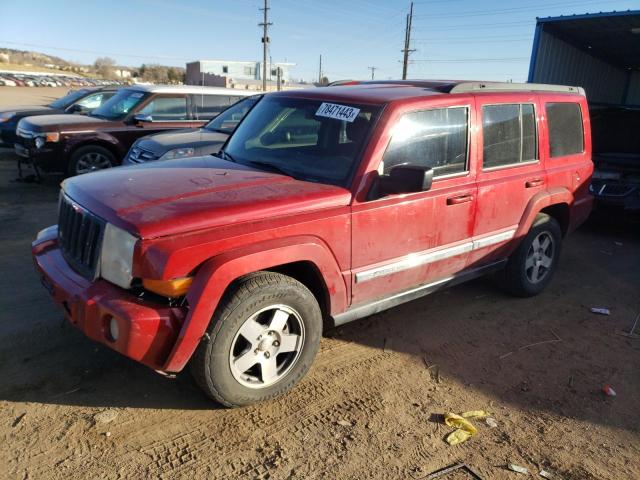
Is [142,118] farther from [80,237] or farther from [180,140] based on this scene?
[80,237]

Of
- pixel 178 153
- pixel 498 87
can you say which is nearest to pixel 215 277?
pixel 498 87

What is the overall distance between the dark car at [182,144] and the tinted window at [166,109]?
4.60 ft

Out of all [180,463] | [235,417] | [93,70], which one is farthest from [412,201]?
[93,70]

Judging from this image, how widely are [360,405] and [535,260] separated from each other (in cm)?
269

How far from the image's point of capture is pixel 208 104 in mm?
9156

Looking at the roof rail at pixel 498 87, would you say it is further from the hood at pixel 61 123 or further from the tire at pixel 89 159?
the hood at pixel 61 123

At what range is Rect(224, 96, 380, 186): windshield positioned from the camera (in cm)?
338

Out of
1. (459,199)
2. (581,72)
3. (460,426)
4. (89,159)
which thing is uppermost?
(581,72)

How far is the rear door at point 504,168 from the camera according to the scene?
3.95 m

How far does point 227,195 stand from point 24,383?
1.78 m

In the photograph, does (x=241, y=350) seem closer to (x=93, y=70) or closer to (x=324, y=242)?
(x=324, y=242)

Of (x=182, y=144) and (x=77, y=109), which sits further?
(x=77, y=109)

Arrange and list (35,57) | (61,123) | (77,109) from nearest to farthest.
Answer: (61,123), (77,109), (35,57)

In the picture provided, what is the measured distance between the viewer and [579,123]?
16.2 ft
